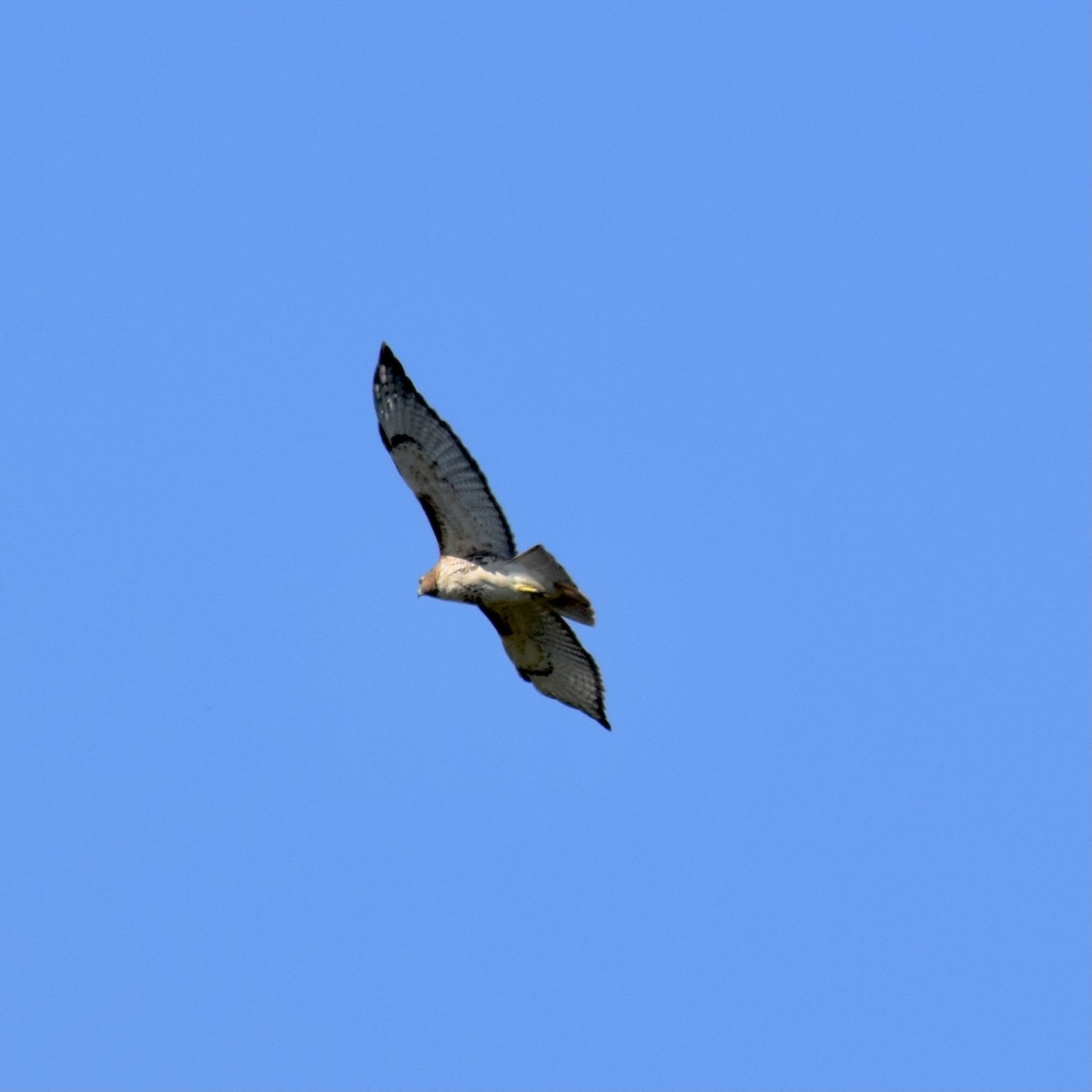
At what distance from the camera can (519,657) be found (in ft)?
56.4

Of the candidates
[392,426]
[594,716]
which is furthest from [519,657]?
[392,426]

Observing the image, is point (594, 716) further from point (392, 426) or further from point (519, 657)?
point (392, 426)

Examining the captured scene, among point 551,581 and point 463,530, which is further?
point 463,530

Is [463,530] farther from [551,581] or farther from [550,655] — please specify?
[550,655]

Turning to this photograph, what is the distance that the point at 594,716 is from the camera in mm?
17281

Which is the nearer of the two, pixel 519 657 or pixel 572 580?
pixel 572 580

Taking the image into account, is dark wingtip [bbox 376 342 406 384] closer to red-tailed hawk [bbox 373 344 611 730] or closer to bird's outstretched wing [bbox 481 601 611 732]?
red-tailed hawk [bbox 373 344 611 730]

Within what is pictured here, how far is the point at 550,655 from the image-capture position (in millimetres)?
17109

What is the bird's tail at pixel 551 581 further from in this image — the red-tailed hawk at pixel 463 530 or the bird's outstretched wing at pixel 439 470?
the bird's outstretched wing at pixel 439 470

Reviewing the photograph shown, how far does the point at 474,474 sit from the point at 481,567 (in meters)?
0.68

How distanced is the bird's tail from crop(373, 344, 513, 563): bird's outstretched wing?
368 millimetres

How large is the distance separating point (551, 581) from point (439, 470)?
113 centimetres

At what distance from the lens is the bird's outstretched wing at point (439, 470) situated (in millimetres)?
16047


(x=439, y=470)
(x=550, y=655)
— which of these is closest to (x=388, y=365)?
(x=439, y=470)
